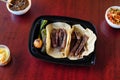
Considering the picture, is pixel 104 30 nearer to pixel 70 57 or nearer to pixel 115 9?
pixel 115 9

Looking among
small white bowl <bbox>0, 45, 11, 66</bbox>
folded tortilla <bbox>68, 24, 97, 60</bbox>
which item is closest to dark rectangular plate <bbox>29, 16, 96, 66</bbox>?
folded tortilla <bbox>68, 24, 97, 60</bbox>

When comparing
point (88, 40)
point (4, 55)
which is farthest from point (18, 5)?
point (88, 40)

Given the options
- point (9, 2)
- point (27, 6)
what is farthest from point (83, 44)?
point (9, 2)

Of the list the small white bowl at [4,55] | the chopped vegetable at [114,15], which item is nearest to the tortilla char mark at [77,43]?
the chopped vegetable at [114,15]

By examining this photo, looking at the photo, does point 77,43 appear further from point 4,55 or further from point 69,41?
point 4,55

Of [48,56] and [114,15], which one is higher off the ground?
[114,15]

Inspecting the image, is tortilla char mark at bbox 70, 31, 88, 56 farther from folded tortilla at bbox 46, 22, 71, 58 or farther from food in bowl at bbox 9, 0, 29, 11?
food in bowl at bbox 9, 0, 29, 11
